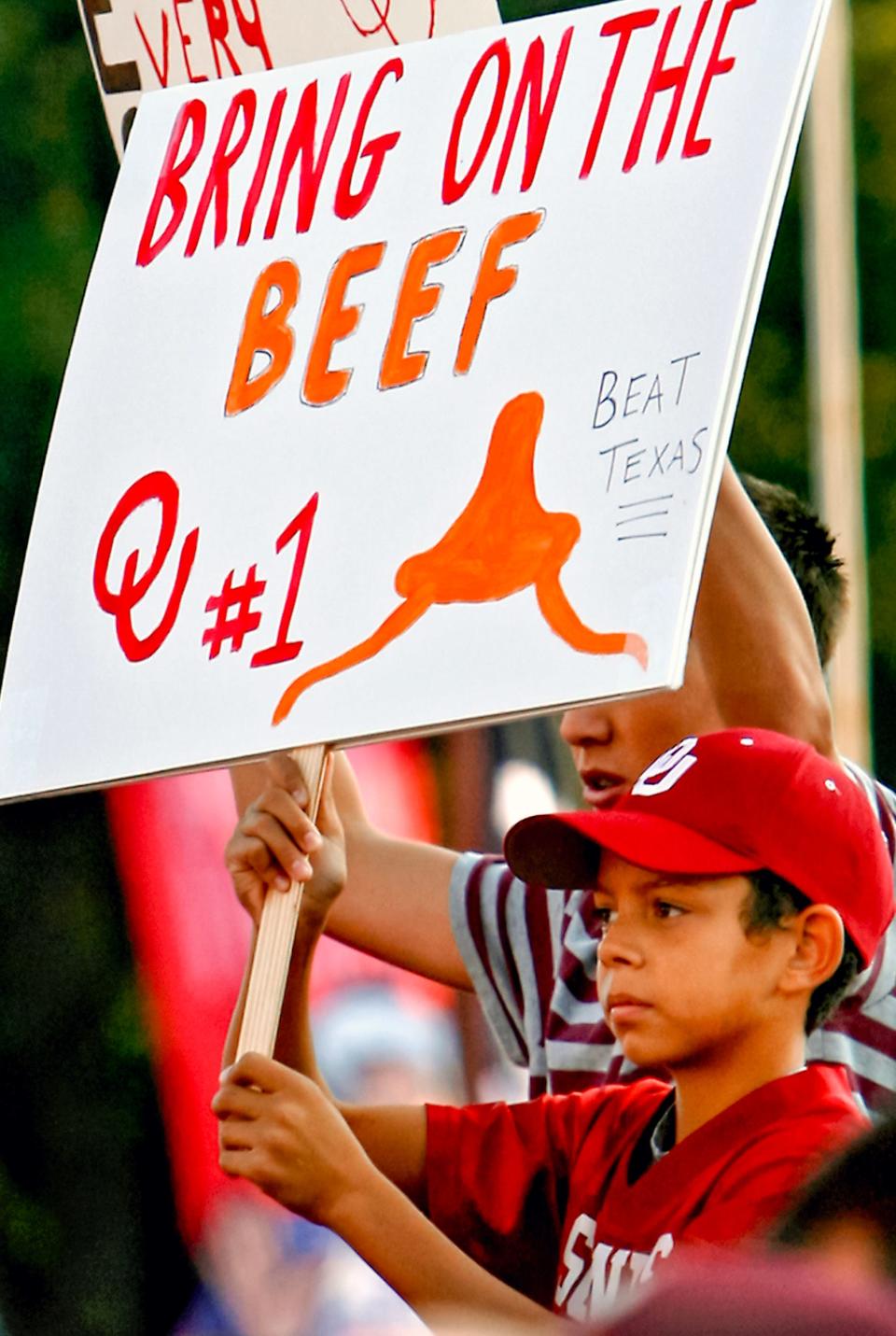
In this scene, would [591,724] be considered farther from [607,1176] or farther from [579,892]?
[607,1176]

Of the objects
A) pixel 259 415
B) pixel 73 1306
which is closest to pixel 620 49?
pixel 259 415

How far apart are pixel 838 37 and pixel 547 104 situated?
6.06 feet

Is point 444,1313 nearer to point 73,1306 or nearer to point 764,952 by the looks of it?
point 764,952

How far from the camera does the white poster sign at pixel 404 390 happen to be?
158 cm

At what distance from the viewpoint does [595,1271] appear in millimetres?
1641

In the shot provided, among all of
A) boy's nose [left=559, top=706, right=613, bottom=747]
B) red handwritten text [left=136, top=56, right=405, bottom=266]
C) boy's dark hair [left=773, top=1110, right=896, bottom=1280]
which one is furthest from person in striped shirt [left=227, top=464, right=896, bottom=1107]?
boy's dark hair [left=773, top=1110, right=896, bottom=1280]

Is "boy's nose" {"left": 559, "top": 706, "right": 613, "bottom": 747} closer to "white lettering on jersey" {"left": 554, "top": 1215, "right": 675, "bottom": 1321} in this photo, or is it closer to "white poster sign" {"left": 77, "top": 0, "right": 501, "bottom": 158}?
"white lettering on jersey" {"left": 554, "top": 1215, "right": 675, "bottom": 1321}

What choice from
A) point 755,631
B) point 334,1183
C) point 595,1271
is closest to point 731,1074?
point 595,1271

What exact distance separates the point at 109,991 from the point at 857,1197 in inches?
72.2

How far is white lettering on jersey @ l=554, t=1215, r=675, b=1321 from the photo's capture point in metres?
1.60

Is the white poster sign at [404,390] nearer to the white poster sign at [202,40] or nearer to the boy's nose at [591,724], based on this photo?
the white poster sign at [202,40]

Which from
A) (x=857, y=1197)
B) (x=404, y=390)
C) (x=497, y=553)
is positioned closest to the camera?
(x=857, y=1197)

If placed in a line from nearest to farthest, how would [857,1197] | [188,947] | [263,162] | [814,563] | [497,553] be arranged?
1. [857,1197]
2. [497,553]
3. [263,162]
4. [814,563]
5. [188,947]

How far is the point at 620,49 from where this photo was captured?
1713 millimetres
